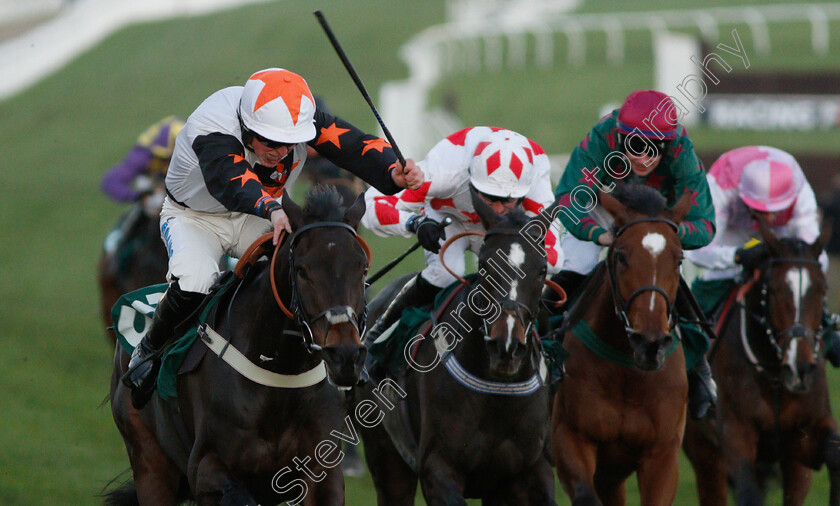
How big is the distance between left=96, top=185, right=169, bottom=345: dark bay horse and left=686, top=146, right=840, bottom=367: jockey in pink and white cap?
3610mm

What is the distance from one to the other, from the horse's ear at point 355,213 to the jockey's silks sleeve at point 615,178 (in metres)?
1.30

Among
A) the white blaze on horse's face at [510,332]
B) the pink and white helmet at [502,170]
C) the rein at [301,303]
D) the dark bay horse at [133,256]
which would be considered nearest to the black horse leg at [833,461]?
the pink and white helmet at [502,170]

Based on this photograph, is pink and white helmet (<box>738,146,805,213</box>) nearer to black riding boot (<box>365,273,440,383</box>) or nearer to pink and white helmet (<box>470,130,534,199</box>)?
pink and white helmet (<box>470,130,534,199</box>)

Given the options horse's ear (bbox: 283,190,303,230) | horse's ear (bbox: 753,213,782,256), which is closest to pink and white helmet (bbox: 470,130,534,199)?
horse's ear (bbox: 283,190,303,230)

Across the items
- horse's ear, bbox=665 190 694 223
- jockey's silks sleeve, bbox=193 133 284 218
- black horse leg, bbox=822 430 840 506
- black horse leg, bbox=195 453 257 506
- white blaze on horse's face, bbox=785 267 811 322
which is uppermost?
jockey's silks sleeve, bbox=193 133 284 218

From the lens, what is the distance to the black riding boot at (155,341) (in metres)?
4.39

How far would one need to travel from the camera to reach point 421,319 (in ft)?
16.8

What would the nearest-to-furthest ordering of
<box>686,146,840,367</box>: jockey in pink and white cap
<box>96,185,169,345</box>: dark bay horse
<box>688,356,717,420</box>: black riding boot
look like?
1. <box>688,356,717,420</box>: black riding boot
2. <box>686,146,840,367</box>: jockey in pink and white cap
3. <box>96,185,169,345</box>: dark bay horse

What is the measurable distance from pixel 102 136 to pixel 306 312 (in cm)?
2220

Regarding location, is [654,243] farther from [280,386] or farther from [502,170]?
[280,386]

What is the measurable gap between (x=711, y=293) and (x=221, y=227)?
117 inches

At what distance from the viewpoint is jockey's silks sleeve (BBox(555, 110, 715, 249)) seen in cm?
503

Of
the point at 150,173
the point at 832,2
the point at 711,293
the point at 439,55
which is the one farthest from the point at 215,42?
the point at 711,293

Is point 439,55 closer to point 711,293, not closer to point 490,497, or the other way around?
point 711,293
